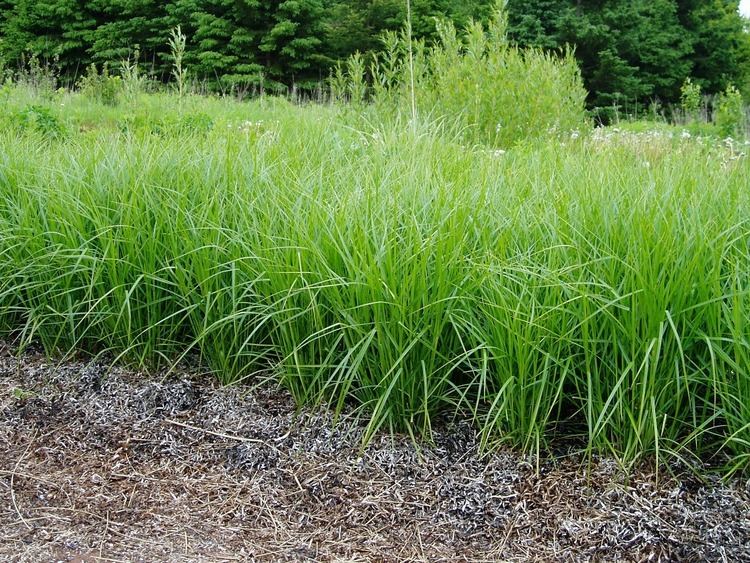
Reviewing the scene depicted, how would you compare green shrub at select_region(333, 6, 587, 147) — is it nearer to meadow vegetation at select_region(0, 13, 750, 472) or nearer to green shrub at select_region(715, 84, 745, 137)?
meadow vegetation at select_region(0, 13, 750, 472)

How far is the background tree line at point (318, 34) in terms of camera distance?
19641 mm

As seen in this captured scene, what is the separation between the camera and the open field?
219 centimetres

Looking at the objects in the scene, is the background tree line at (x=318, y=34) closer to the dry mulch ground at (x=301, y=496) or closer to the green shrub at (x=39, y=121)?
the green shrub at (x=39, y=121)

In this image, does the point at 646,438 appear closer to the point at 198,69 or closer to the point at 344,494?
the point at 344,494

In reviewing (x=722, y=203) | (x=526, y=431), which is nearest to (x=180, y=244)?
(x=526, y=431)

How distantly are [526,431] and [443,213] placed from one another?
839mm

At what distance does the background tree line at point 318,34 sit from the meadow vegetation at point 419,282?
15789mm

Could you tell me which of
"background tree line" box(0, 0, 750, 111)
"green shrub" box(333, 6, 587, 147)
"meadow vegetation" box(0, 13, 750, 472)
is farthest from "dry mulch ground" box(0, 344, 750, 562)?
"background tree line" box(0, 0, 750, 111)

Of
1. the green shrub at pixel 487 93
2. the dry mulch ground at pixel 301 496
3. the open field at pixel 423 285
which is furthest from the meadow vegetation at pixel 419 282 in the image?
the green shrub at pixel 487 93

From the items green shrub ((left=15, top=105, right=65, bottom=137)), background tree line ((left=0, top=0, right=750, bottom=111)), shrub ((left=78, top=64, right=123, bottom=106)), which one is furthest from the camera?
background tree line ((left=0, top=0, right=750, bottom=111))

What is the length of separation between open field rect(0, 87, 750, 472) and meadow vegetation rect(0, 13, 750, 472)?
1 centimetres

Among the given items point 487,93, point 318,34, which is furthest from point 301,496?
point 318,34

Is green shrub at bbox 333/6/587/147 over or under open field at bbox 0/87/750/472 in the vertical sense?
over

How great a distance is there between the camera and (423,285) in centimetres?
233
